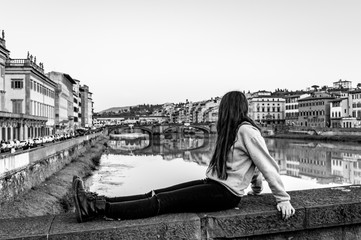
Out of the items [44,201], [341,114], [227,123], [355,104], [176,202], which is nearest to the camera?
[176,202]

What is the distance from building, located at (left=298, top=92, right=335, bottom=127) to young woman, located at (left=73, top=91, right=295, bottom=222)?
260ft

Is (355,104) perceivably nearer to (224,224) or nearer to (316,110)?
(316,110)

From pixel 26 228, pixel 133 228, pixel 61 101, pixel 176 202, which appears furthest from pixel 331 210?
pixel 61 101

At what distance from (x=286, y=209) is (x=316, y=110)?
82156 mm

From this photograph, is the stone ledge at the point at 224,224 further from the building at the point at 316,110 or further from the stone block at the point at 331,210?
the building at the point at 316,110

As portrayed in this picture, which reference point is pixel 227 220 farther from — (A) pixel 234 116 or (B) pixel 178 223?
(A) pixel 234 116

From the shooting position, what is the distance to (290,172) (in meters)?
30.1

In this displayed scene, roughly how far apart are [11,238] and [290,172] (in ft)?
96.3

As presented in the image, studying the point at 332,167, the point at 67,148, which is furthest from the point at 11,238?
the point at 332,167

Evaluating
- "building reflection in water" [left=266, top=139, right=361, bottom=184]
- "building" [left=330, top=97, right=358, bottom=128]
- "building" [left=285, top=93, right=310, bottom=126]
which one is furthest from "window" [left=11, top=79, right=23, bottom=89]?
"building" [left=285, top=93, right=310, bottom=126]

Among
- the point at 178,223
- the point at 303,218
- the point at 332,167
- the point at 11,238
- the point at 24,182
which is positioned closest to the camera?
the point at 11,238

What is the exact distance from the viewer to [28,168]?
1641 centimetres

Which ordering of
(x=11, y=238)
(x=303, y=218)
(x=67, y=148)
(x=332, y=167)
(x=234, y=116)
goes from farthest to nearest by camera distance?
(x=332, y=167), (x=67, y=148), (x=234, y=116), (x=303, y=218), (x=11, y=238)

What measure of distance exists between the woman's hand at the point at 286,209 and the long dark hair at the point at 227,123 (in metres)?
0.48
